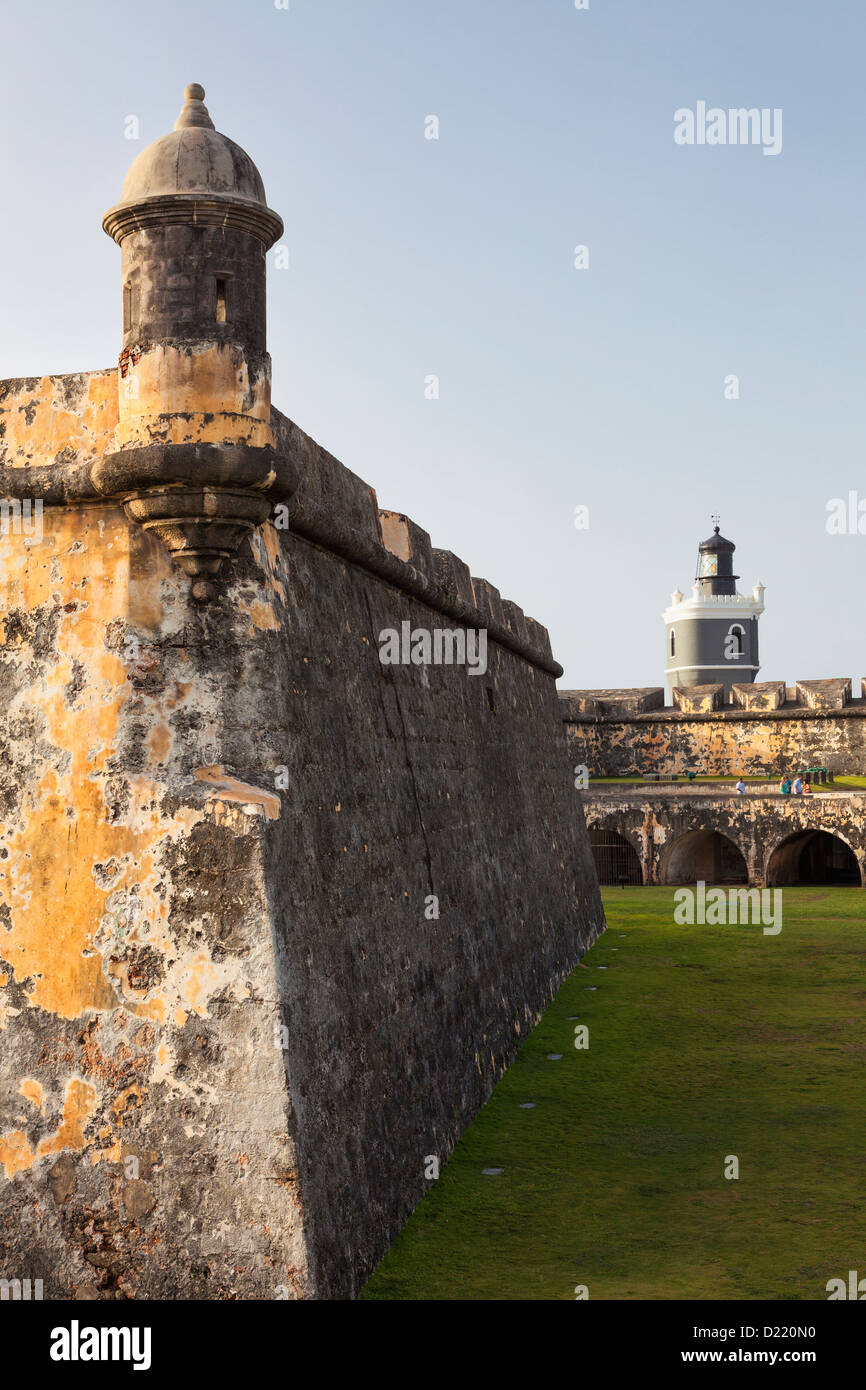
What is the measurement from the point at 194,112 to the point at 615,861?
23931 millimetres

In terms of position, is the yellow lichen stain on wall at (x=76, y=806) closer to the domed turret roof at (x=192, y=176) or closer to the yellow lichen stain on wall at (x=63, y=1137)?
the yellow lichen stain on wall at (x=63, y=1137)

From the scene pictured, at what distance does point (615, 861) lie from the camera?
27891 mm

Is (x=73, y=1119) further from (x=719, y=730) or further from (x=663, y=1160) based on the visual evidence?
(x=719, y=730)

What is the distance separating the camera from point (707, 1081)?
8812mm

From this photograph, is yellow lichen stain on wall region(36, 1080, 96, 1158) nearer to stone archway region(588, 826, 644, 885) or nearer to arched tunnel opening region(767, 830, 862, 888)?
stone archway region(588, 826, 644, 885)

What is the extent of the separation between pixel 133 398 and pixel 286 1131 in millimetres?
3246

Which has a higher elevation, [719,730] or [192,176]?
[192,176]

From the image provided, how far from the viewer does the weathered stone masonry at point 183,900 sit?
483cm

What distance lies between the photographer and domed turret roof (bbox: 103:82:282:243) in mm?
5305

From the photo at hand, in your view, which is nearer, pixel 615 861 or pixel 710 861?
pixel 615 861

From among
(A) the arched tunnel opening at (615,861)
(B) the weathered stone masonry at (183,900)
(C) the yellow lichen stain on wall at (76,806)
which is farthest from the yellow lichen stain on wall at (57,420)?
(A) the arched tunnel opening at (615,861)

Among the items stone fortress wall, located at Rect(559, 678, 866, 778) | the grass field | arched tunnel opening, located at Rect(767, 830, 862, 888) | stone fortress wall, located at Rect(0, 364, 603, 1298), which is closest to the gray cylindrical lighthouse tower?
stone fortress wall, located at Rect(559, 678, 866, 778)

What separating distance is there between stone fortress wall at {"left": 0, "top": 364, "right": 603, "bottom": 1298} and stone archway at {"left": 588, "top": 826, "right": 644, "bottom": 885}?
21.5 m

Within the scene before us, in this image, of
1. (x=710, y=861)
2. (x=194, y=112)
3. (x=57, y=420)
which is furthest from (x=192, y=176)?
(x=710, y=861)
